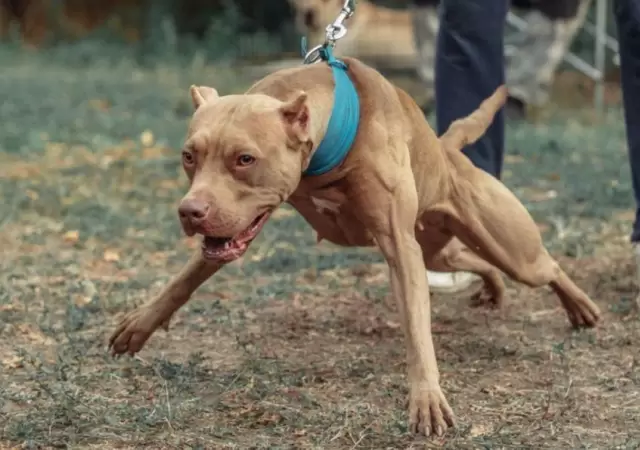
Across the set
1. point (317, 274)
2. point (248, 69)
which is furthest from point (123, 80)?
point (317, 274)

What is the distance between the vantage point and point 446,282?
4.41m

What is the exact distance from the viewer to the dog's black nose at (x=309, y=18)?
32.7 ft

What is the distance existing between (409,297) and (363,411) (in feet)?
1.00

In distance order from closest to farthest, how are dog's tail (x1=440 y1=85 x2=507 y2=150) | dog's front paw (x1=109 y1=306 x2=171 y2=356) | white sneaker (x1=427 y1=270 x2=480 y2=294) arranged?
dog's front paw (x1=109 y1=306 x2=171 y2=356)
dog's tail (x1=440 y1=85 x2=507 y2=150)
white sneaker (x1=427 y1=270 x2=480 y2=294)

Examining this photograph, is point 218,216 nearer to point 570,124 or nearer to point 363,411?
point 363,411

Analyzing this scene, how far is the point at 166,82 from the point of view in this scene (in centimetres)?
1069

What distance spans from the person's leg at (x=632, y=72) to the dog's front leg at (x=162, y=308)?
1560 millimetres

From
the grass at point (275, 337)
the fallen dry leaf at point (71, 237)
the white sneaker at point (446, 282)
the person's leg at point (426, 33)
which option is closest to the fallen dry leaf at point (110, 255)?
the grass at point (275, 337)

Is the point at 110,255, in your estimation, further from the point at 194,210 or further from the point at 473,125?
the point at 194,210

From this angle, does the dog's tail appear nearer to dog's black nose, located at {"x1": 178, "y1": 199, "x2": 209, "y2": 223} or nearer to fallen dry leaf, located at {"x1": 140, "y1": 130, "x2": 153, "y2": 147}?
dog's black nose, located at {"x1": 178, "y1": 199, "x2": 209, "y2": 223}

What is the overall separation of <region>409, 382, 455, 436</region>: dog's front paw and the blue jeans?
1.48 m

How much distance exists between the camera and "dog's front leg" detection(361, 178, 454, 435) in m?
2.91

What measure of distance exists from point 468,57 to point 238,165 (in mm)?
1686

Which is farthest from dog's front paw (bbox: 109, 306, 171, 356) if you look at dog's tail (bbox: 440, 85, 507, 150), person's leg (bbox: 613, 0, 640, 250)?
person's leg (bbox: 613, 0, 640, 250)
